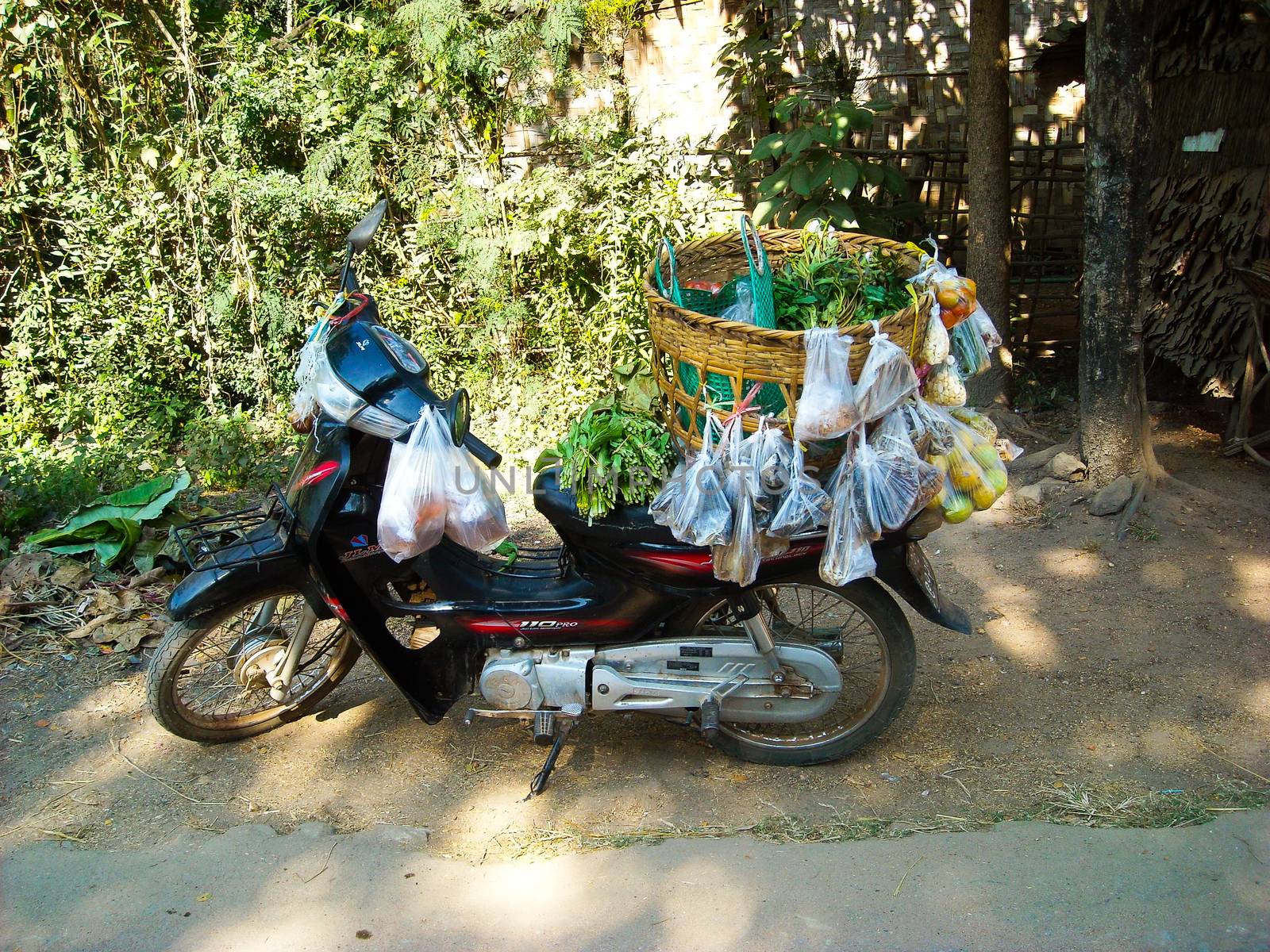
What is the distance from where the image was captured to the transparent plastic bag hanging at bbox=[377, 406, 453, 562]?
299cm

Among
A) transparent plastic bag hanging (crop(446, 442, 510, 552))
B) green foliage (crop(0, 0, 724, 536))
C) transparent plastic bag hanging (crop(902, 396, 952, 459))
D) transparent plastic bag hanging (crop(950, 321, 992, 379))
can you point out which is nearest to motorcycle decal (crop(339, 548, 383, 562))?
transparent plastic bag hanging (crop(446, 442, 510, 552))

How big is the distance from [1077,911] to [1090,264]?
10.8 feet

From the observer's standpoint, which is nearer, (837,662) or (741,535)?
(741,535)

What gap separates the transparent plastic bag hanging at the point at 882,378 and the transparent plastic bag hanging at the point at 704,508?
1.43 feet

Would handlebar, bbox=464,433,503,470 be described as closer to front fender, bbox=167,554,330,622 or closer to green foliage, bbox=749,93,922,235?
front fender, bbox=167,554,330,622

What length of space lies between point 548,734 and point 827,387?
56.8 inches

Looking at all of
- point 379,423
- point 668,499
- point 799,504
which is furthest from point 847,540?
point 379,423

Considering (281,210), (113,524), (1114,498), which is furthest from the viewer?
(281,210)

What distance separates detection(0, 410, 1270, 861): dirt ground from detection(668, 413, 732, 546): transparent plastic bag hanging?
3.25 ft

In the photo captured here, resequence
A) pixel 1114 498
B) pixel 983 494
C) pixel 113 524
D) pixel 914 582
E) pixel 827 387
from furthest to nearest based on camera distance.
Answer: pixel 1114 498 < pixel 113 524 < pixel 914 582 < pixel 983 494 < pixel 827 387

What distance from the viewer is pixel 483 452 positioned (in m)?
2.97

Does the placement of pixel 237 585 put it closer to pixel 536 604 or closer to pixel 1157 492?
pixel 536 604

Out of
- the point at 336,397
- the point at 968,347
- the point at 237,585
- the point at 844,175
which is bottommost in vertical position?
the point at 237,585

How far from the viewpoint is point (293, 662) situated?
3.53m
